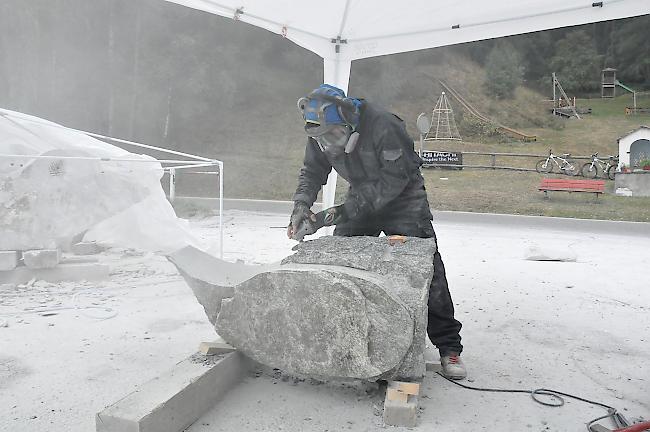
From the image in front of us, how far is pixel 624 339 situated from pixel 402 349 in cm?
193

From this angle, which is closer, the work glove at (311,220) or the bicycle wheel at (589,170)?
the work glove at (311,220)

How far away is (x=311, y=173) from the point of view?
10.3 feet

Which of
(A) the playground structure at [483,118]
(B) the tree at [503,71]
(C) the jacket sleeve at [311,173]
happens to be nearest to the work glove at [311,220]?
(C) the jacket sleeve at [311,173]

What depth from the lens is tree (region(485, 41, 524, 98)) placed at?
67.5 ft

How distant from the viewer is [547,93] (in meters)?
20.8

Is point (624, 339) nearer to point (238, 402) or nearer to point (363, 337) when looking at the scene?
point (363, 337)

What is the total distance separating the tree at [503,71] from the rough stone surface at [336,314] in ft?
64.8

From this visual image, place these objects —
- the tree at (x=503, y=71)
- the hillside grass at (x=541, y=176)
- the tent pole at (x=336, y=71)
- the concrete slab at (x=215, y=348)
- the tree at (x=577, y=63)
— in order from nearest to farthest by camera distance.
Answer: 1. the concrete slab at (x=215, y=348)
2. the tent pole at (x=336, y=71)
3. the hillside grass at (x=541, y=176)
4. the tree at (x=503, y=71)
5. the tree at (x=577, y=63)

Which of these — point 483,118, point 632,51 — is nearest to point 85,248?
point 483,118

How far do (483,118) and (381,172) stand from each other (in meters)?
17.7

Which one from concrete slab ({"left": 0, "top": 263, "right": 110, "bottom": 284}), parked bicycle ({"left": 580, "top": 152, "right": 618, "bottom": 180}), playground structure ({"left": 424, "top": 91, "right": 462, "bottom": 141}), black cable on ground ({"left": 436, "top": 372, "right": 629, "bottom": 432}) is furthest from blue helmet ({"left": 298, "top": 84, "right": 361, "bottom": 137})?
playground structure ({"left": 424, "top": 91, "right": 462, "bottom": 141})

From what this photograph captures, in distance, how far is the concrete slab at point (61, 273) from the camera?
4203mm

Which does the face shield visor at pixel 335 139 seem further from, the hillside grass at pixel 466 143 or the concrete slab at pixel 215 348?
the hillside grass at pixel 466 143

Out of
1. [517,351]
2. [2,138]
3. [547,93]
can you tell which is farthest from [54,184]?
[547,93]
